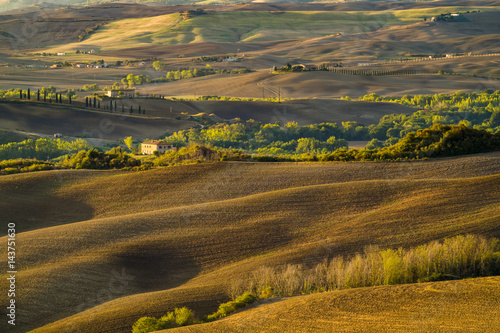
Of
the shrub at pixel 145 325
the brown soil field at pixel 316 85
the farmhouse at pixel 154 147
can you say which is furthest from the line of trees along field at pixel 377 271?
the brown soil field at pixel 316 85

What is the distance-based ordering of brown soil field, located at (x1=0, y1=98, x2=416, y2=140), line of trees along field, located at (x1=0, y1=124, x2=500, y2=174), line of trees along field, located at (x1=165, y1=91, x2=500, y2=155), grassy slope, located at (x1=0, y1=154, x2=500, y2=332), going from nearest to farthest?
grassy slope, located at (x1=0, y1=154, x2=500, y2=332) → line of trees along field, located at (x1=0, y1=124, x2=500, y2=174) → line of trees along field, located at (x1=165, y1=91, x2=500, y2=155) → brown soil field, located at (x1=0, y1=98, x2=416, y2=140)

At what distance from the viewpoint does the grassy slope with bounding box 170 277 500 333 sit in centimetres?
2280

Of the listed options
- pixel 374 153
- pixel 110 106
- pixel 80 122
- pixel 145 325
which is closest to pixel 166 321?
pixel 145 325

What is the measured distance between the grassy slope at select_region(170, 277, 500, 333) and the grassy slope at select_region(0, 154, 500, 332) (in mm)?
3966

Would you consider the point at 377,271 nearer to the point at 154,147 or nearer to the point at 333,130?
the point at 154,147

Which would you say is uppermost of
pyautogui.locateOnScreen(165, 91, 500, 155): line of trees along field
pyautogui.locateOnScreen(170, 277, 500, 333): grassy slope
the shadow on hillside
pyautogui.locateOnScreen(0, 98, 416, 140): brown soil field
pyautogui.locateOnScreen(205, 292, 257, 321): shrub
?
pyautogui.locateOnScreen(170, 277, 500, 333): grassy slope

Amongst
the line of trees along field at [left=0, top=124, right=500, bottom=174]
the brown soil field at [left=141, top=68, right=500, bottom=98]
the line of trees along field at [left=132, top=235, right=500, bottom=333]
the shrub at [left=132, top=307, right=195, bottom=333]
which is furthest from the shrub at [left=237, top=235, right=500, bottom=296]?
the brown soil field at [left=141, top=68, right=500, bottom=98]

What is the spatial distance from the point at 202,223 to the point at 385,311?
15.6 meters

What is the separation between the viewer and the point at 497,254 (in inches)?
1209

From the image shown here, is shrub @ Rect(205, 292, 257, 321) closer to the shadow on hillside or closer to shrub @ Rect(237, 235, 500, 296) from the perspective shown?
shrub @ Rect(237, 235, 500, 296)

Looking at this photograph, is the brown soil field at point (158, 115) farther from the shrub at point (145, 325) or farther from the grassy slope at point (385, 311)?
the grassy slope at point (385, 311)

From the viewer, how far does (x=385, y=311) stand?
24.4 m

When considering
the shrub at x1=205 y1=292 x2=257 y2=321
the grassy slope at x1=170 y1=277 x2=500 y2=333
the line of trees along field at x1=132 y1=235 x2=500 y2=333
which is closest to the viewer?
the grassy slope at x1=170 y1=277 x2=500 y2=333

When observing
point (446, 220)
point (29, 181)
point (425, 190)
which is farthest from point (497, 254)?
point (29, 181)
